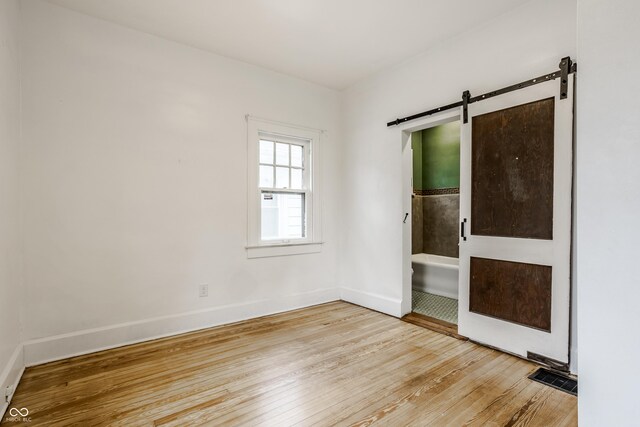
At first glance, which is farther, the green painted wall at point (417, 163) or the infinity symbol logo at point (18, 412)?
the green painted wall at point (417, 163)

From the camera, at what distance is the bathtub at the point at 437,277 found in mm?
4371

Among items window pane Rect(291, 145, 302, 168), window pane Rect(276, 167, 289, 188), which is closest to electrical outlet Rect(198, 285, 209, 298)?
window pane Rect(276, 167, 289, 188)

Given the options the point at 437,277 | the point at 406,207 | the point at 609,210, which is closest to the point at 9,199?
the point at 609,210

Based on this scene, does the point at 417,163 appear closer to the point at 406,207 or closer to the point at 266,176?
the point at 406,207

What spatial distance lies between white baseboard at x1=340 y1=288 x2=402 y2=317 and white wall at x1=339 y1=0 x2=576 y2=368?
0.01m

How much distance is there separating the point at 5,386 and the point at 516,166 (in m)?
3.93

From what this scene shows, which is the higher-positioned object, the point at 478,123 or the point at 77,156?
the point at 478,123

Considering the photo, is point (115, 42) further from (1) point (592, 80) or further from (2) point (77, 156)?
(1) point (592, 80)

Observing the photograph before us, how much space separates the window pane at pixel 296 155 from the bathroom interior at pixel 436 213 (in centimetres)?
240

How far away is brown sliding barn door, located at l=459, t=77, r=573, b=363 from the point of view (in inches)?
91.9

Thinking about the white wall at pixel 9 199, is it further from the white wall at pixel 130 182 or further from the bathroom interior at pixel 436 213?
the bathroom interior at pixel 436 213

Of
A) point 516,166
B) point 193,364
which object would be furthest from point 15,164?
point 516,166

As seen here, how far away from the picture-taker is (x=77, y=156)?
8.70 ft

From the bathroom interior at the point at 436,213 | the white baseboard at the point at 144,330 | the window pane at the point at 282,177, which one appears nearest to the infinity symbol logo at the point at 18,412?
the white baseboard at the point at 144,330
